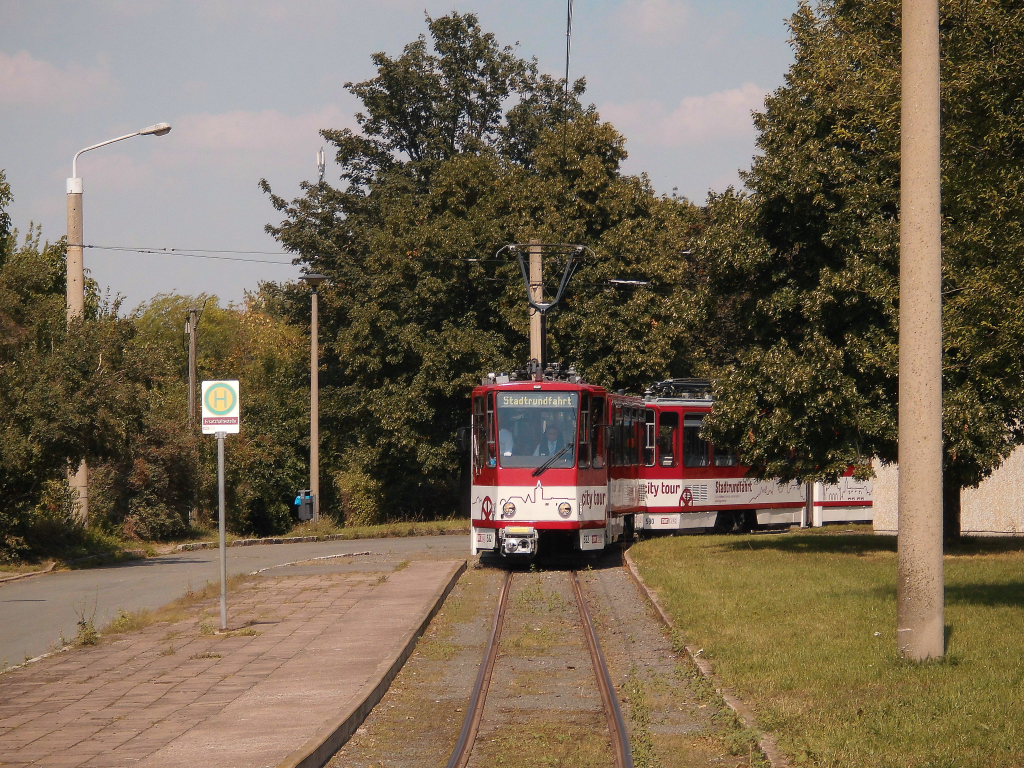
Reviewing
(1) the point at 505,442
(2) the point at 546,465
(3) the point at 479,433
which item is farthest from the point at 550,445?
(3) the point at 479,433

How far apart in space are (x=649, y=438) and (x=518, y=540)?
298 inches

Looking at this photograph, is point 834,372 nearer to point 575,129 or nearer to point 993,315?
point 993,315

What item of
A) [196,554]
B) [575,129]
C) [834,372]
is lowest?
[196,554]

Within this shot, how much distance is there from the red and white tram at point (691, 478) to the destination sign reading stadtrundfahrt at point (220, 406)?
47.3ft

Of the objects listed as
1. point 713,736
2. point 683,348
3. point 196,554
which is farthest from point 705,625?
point 683,348

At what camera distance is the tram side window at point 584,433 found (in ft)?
65.8

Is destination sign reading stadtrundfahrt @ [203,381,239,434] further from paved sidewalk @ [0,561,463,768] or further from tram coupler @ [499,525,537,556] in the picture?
tram coupler @ [499,525,537,556]

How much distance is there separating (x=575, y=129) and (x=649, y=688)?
31.0 meters

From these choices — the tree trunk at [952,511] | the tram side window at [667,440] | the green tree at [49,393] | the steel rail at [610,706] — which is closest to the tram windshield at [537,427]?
the steel rail at [610,706]

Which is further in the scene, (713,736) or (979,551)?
(979,551)

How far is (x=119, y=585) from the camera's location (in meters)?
19.5

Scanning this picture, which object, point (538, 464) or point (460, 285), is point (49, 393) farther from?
point (460, 285)

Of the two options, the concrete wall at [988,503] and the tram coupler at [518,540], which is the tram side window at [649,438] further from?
the tram coupler at [518,540]

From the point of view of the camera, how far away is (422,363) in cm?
3888
